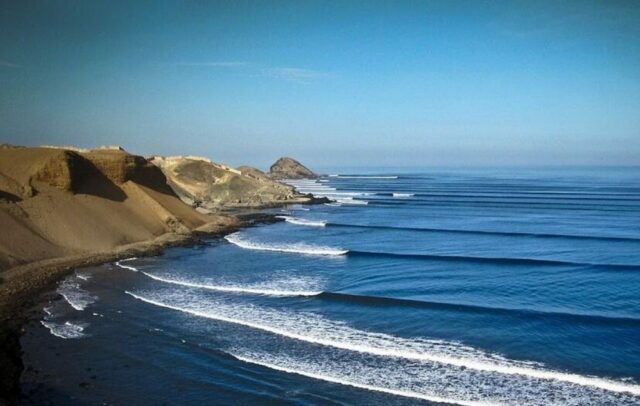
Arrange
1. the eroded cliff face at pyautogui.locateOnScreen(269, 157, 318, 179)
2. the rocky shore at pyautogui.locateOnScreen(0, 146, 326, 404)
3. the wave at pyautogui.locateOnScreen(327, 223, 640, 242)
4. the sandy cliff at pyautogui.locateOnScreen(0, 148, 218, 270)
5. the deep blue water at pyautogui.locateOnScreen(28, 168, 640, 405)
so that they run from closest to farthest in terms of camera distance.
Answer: the deep blue water at pyautogui.locateOnScreen(28, 168, 640, 405), the rocky shore at pyautogui.locateOnScreen(0, 146, 326, 404), the sandy cliff at pyautogui.locateOnScreen(0, 148, 218, 270), the wave at pyautogui.locateOnScreen(327, 223, 640, 242), the eroded cliff face at pyautogui.locateOnScreen(269, 157, 318, 179)

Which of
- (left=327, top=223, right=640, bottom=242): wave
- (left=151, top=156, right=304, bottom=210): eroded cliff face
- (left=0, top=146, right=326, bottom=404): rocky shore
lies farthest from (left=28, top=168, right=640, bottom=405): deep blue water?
(left=151, top=156, right=304, bottom=210): eroded cliff face

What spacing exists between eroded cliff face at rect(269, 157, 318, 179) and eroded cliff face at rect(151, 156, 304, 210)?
7076cm

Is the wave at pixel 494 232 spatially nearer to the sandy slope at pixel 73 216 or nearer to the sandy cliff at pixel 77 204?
the sandy slope at pixel 73 216

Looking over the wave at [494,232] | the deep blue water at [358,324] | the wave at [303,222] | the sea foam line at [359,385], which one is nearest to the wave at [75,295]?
the deep blue water at [358,324]

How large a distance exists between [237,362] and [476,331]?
21.8 ft

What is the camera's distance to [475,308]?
16438 mm

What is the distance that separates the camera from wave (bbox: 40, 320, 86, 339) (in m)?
13.4

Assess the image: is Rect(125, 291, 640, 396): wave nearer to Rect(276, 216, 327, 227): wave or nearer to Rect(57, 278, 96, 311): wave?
Rect(57, 278, 96, 311): wave

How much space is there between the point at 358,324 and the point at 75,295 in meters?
9.67

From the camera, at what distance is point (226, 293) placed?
18250 mm

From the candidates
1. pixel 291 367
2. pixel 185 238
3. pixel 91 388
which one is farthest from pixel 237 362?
pixel 185 238

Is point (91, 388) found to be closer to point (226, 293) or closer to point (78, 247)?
point (226, 293)

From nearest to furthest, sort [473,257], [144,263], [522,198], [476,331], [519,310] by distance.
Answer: [476,331], [519,310], [144,263], [473,257], [522,198]

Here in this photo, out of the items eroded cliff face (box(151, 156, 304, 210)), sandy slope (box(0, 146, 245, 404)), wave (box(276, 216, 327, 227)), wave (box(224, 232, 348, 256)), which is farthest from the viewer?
eroded cliff face (box(151, 156, 304, 210))
